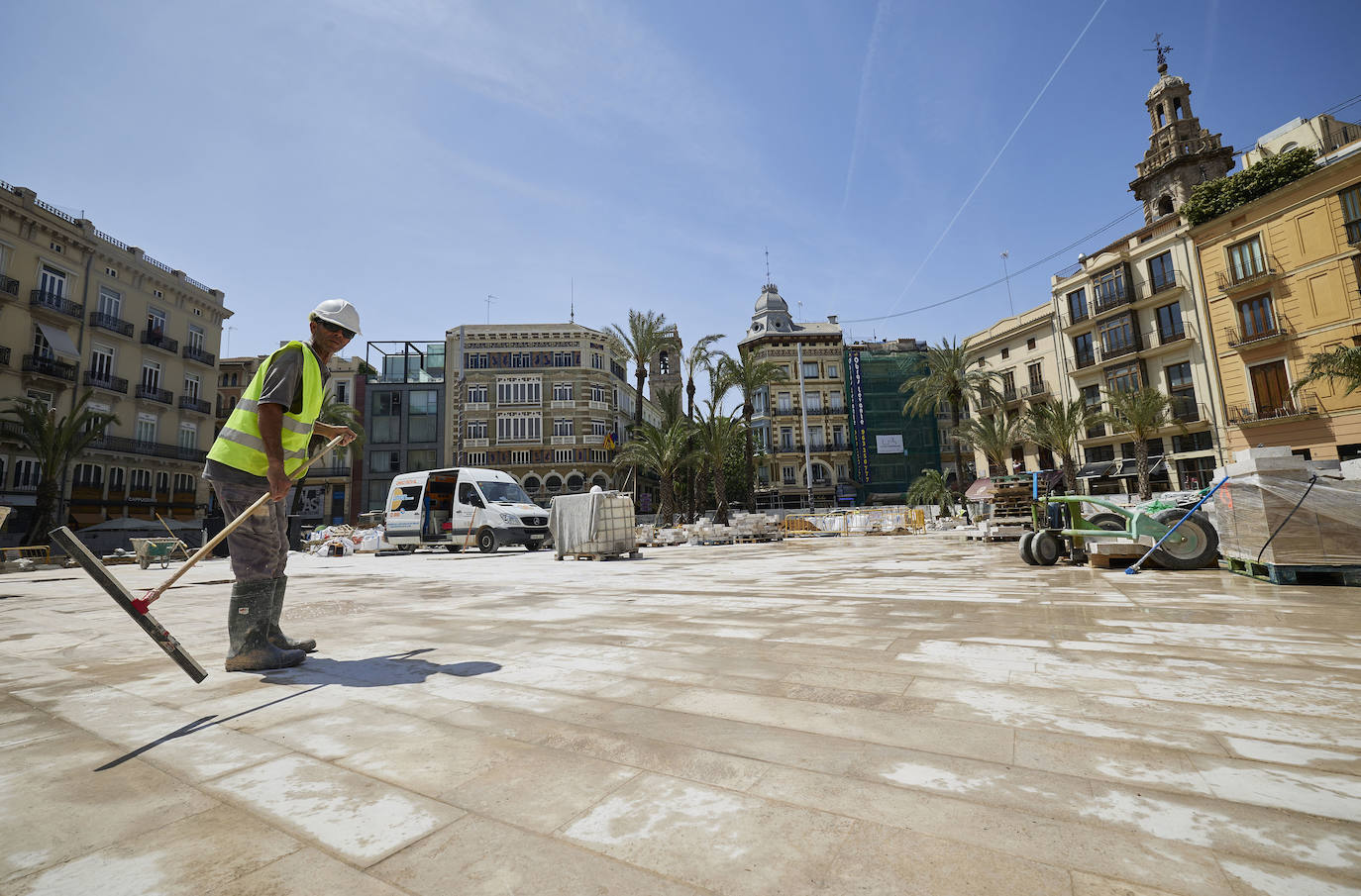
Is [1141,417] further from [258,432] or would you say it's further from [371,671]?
[258,432]

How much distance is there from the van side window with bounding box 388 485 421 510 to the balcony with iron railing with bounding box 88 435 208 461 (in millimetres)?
18368

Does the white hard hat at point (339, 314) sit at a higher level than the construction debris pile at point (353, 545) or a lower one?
higher

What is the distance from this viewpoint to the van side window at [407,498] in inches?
776

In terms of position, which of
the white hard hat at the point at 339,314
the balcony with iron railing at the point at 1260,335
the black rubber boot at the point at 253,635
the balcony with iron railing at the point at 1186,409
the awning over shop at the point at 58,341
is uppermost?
the awning over shop at the point at 58,341

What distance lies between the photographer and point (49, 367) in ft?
85.9

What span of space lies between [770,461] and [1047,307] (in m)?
22.4

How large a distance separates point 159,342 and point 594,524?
32.4m

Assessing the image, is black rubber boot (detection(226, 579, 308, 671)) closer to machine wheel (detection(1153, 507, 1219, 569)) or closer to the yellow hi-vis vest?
the yellow hi-vis vest

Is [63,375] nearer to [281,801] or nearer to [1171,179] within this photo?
[281,801]

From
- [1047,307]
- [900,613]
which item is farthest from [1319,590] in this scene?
[1047,307]

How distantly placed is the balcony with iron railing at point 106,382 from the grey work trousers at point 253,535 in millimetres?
35502

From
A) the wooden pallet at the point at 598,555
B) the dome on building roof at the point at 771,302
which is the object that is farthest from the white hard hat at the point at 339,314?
the dome on building roof at the point at 771,302

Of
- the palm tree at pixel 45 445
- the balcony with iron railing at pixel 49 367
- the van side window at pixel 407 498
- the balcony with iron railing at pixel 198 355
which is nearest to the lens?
the van side window at pixel 407 498

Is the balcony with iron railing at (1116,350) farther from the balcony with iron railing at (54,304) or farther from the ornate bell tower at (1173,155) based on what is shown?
the balcony with iron railing at (54,304)
